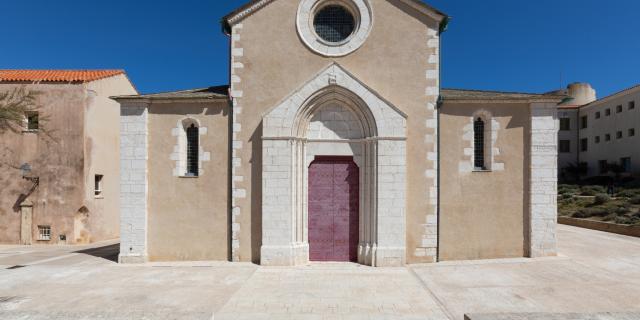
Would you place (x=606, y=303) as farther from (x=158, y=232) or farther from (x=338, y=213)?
(x=158, y=232)

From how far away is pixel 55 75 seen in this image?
1695cm

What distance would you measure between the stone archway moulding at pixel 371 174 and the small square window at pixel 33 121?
13.5 meters

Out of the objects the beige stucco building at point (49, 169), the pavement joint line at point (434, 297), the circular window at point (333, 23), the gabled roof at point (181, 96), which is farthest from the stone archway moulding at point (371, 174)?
the beige stucco building at point (49, 169)

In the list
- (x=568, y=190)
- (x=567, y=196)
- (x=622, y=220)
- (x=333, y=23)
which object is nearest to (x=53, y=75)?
(x=333, y=23)

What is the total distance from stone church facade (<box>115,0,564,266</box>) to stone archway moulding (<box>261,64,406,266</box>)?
0.07 metres

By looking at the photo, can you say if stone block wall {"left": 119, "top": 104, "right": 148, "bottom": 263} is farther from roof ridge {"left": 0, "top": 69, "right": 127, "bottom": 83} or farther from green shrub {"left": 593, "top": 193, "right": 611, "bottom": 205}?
green shrub {"left": 593, "top": 193, "right": 611, "bottom": 205}

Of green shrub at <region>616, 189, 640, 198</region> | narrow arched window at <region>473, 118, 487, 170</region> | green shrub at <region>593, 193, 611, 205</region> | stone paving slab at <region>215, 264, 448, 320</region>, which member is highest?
narrow arched window at <region>473, 118, 487, 170</region>

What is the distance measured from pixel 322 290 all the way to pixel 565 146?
44.3 m

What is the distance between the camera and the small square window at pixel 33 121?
1607cm

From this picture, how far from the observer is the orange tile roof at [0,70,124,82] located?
53.5 feet

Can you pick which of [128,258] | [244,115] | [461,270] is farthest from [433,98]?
[128,258]

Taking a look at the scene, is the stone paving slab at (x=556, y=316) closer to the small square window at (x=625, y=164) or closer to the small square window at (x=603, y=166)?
the small square window at (x=625, y=164)

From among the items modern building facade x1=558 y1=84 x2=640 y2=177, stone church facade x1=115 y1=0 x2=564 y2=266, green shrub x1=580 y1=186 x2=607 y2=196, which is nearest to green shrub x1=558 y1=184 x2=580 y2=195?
green shrub x1=580 y1=186 x2=607 y2=196

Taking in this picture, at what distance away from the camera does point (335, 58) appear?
1070 centimetres
